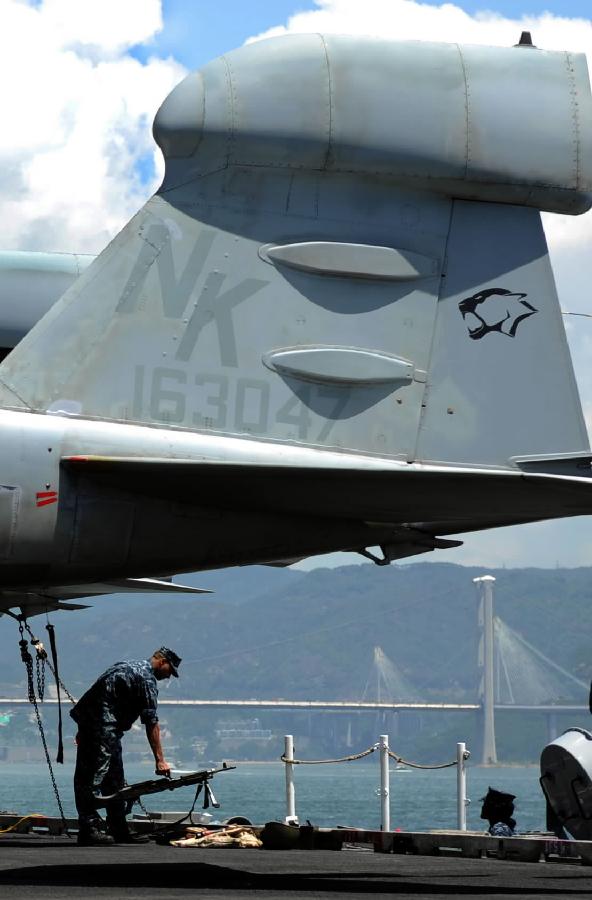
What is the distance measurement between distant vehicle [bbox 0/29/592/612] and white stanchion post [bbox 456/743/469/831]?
6195 millimetres

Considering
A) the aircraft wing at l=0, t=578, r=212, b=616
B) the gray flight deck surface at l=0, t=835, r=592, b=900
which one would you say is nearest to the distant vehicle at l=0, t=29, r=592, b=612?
the gray flight deck surface at l=0, t=835, r=592, b=900

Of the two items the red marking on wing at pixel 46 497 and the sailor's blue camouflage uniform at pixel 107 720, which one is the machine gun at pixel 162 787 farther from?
the red marking on wing at pixel 46 497

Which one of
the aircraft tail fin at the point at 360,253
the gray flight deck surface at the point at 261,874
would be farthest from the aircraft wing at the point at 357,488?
the gray flight deck surface at the point at 261,874

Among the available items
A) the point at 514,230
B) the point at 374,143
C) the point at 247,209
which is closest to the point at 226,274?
the point at 247,209

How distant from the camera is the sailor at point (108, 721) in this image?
1415cm

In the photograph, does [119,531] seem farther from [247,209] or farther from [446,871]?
[446,871]

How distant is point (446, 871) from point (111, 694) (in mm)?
3693

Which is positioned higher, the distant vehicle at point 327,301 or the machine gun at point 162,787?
the distant vehicle at point 327,301

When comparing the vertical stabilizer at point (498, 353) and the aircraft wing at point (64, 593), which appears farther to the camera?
the aircraft wing at point (64, 593)

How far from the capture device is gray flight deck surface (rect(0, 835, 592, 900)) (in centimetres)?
991

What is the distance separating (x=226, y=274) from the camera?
12.1 meters

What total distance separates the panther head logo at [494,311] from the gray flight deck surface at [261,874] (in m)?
4.28

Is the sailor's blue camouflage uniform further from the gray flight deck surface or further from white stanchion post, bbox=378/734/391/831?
white stanchion post, bbox=378/734/391/831

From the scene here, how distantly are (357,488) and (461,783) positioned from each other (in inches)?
318
